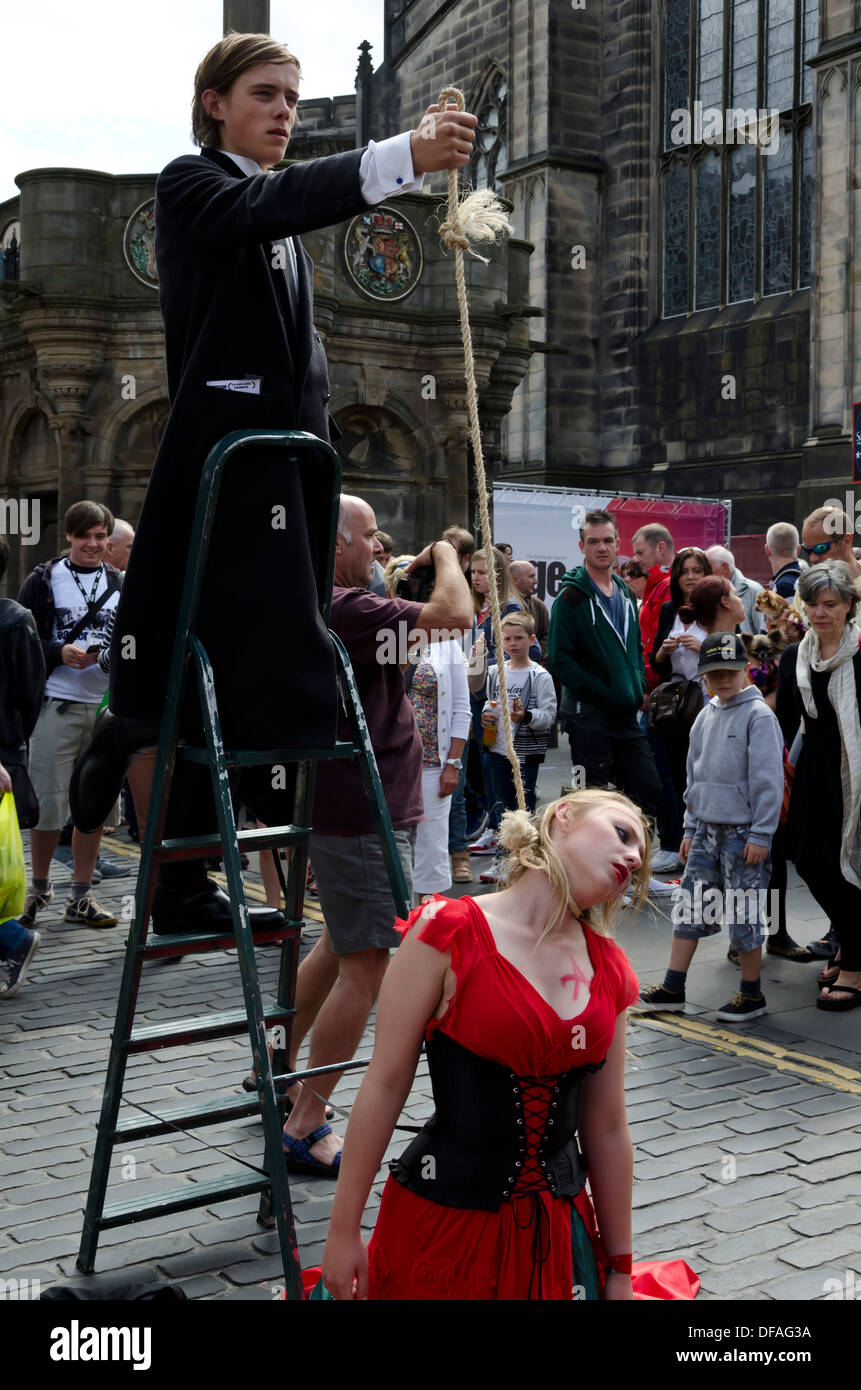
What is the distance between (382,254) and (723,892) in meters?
11.7

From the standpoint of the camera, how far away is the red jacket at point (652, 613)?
32.8 feet

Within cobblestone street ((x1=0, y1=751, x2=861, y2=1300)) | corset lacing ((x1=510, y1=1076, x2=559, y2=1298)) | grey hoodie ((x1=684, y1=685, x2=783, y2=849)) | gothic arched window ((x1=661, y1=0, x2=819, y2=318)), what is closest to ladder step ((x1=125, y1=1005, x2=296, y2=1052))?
cobblestone street ((x1=0, y1=751, x2=861, y2=1300))

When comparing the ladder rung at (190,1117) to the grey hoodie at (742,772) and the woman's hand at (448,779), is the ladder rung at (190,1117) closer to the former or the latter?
the grey hoodie at (742,772)

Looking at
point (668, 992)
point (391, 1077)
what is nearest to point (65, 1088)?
point (668, 992)

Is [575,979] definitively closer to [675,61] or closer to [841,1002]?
[841,1002]

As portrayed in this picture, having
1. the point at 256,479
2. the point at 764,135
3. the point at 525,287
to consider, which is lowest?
the point at 256,479

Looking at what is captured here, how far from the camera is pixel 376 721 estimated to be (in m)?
4.81

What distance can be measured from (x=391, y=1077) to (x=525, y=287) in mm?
16217

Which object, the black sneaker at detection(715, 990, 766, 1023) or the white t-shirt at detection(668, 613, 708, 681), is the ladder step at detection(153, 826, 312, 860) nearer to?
the black sneaker at detection(715, 990, 766, 1023)

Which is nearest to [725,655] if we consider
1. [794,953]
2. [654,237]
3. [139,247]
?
[794,953]

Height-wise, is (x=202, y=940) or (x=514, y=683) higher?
(x=514, y=683)

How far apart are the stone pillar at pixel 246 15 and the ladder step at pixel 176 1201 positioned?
14.7 m

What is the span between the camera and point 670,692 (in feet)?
30.4

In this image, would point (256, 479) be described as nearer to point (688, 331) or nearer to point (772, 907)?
point (772, 907)
